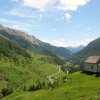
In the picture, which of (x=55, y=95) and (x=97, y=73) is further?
(x=97, y=73)

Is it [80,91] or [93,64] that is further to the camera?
[93,64]

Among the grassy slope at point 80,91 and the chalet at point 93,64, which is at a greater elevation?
the chalet at point 93,64

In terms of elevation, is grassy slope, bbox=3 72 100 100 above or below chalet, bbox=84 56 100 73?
below

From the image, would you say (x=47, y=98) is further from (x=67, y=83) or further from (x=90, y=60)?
(x=90, y=60)

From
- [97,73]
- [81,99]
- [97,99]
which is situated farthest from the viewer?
[97,73]

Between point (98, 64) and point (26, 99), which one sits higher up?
point (98, 64)

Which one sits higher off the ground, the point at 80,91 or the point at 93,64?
the point at 93,64

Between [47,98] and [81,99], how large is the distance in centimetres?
1720

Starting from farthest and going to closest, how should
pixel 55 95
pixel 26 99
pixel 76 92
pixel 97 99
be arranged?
pixel 26 99 < pixel 55 95 < pixel 76 92 < pixel 97 99

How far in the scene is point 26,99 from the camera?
100688mm

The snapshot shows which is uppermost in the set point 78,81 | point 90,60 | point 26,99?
point 90,60

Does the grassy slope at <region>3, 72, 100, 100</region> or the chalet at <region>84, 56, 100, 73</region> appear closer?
the grassy slope at <region>3, 72, 100, 100</region>

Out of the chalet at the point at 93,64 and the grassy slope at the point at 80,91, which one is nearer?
the grassy slope at the point at 80,91

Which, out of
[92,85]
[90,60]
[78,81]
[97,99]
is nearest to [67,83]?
[78,81]
